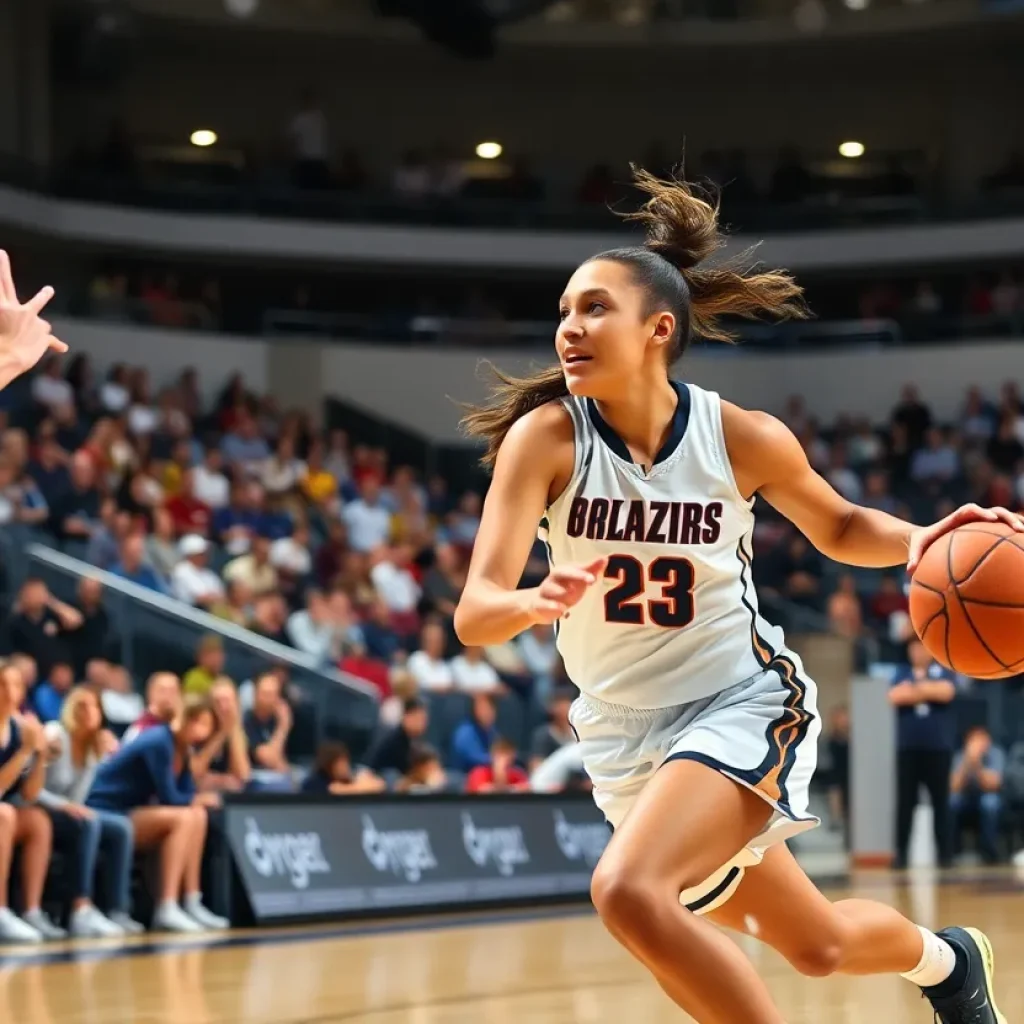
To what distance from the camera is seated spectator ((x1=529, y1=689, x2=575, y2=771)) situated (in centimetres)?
1346

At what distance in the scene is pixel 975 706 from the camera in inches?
626

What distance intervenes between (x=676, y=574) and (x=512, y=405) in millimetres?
659

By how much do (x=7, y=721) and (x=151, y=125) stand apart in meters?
16.2

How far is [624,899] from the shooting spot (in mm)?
3781

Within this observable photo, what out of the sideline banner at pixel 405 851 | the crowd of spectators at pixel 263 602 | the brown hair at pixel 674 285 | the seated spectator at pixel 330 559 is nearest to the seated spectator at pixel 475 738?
the crowd of spectators at pixel 263 602

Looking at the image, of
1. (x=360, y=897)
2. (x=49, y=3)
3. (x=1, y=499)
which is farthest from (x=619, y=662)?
(x=49, y=3)

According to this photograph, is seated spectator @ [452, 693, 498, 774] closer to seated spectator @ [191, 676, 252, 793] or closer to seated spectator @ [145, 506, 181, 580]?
seated spectator @ [191, 676, 252, 793]

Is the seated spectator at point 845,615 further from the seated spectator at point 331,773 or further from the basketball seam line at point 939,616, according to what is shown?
the basketball seam line at point 939,616

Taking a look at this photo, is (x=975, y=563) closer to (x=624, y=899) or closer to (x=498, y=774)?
(x=624, y=899)

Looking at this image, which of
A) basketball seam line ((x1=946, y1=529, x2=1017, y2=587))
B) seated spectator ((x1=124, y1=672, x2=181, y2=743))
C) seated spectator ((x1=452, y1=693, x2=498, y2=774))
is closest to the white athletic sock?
basketball seam line ((x1=946, y1=529, x2=1017, y2=587))

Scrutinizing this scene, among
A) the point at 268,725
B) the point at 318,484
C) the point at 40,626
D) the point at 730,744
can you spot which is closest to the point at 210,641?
the point at 268,725

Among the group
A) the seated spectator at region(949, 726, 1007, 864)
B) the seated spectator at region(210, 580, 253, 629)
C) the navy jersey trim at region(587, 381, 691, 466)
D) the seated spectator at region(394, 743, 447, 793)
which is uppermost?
the navy jersey trim at region(587, 381, 691, 466)

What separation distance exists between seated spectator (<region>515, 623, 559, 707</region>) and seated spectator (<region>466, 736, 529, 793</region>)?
1767 millimetres

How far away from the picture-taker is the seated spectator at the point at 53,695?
11.0 meters
